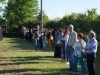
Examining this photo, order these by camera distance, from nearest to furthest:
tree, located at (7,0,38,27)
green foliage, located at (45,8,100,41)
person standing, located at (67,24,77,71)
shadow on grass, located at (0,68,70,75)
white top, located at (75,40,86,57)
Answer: white top, located at (75,40,86,57), shadow on grass, located at (0,68,70,75), person standing, located at (67,24,77,71), green foliage, located at (45,8,100,41), tree, located at (7,0,38,27)

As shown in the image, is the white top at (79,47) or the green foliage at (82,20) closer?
the white top at (79,47)

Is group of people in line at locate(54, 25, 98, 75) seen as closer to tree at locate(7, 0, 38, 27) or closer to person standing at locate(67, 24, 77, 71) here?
person standing at locate(67, 24, 77, 71)

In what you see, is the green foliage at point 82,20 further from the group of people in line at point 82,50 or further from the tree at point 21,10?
the tree at point 21,10

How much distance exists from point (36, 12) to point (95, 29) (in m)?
51.7

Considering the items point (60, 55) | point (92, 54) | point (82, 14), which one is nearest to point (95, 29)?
point (60, 55)

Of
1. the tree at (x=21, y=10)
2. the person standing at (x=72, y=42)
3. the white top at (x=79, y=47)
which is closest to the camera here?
the white top at (x=79, y=47)

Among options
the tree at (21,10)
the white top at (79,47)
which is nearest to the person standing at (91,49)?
the white top at (79,47)

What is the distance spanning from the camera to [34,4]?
7031 centimetres

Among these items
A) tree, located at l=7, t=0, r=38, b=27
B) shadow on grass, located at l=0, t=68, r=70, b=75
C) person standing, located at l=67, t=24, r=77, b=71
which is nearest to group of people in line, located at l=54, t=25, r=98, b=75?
person standing, located at l=67, t=24, r=77, b=71

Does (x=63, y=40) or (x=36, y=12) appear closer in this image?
(x=63, y=40)

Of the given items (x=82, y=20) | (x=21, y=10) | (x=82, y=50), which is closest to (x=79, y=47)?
Result: (x=82, y=50)

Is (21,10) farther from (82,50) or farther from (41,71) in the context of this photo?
(82,50)

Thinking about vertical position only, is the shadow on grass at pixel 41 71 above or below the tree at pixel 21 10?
below

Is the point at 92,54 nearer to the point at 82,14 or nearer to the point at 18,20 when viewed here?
the point at 82,14
